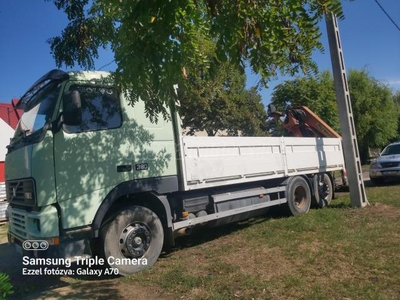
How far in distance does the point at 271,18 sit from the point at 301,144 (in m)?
5.68

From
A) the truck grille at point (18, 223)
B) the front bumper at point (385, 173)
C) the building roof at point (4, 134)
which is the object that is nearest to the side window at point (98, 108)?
the truck grille at point (18, 223)

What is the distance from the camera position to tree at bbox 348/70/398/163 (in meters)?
26.7

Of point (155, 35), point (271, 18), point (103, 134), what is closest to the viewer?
point (155, 35)

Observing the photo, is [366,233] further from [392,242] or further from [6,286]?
[6,286]

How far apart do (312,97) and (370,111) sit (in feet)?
28.0

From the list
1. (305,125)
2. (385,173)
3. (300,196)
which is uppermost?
(305,125)

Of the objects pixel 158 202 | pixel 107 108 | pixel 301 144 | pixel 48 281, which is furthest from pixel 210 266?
pixel 301 144

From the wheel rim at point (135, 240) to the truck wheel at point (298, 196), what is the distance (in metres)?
3.72

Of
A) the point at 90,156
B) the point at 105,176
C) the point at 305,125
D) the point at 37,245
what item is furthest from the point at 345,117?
the point at 37,245

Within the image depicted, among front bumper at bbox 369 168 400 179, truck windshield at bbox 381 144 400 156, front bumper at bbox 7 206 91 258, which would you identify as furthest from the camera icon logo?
truck windshield at bbox 381 144 400 156

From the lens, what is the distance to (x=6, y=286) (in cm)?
170

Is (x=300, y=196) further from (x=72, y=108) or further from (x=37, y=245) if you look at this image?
(x=37, y=245)

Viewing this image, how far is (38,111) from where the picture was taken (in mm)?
4867

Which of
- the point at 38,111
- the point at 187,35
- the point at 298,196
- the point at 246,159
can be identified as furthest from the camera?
the point at 298,196
